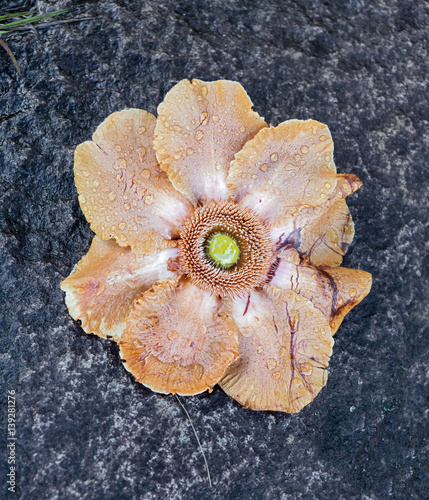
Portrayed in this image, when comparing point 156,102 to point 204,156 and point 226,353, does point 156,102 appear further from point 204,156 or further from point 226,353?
point 226,353

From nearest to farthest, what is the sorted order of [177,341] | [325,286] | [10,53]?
[177,341] → [325,286] → [10,53]

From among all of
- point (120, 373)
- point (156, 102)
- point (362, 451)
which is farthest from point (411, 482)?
point (156, 102)

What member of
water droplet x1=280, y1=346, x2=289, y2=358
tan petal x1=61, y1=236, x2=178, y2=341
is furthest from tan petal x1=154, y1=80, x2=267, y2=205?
water droplet x1=280, y1=346, x2=289, y2=358

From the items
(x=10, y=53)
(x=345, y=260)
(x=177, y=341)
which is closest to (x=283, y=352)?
(x=177, y=341)

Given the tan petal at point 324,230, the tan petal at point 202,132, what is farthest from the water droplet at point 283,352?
the tan petal at point 202,132

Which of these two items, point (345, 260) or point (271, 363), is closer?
point (271, 363)

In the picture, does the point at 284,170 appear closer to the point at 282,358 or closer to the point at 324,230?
the point at 324,230

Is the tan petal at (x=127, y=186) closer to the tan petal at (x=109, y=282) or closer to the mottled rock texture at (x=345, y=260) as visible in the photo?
the tan petal at (x=109, y=282)
